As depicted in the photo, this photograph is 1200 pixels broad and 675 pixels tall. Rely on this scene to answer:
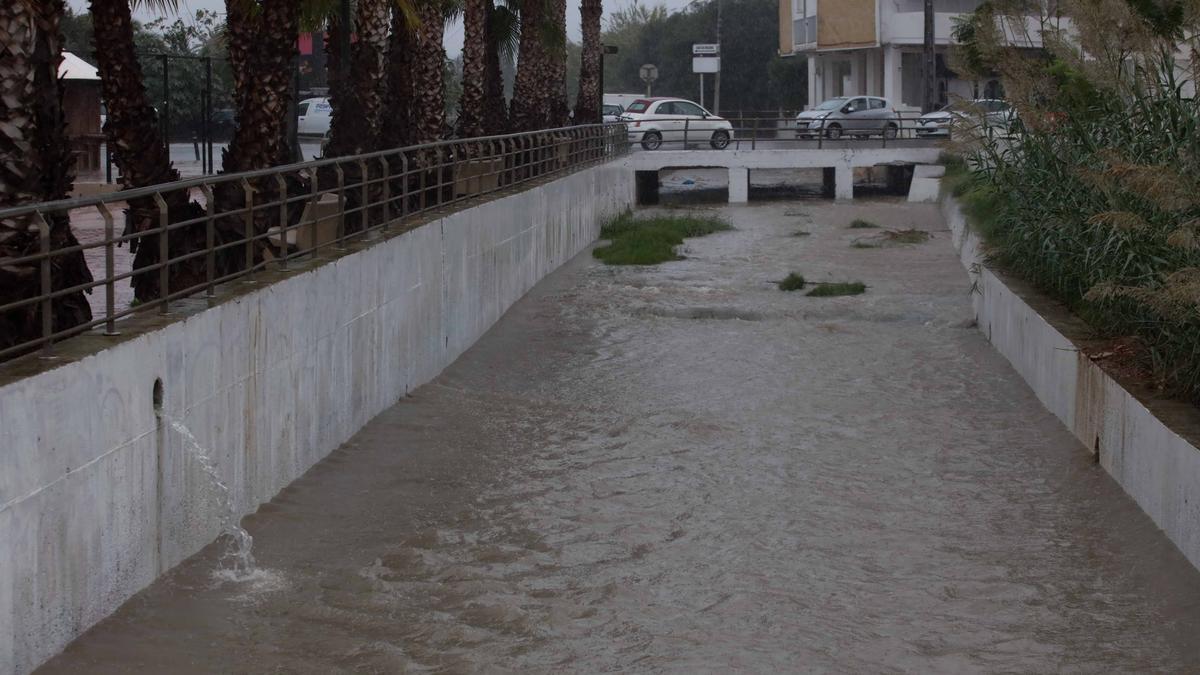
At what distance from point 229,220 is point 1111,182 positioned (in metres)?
6.49

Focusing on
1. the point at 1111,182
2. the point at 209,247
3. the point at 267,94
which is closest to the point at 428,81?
the point at 267,94

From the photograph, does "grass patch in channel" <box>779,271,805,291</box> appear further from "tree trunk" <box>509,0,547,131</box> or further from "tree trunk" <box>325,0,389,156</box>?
"tree trunk" <box>509,0,547,131</box>

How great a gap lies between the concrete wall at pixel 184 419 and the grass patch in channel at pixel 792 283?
30.0 ft

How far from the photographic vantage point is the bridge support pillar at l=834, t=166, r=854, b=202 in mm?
43562

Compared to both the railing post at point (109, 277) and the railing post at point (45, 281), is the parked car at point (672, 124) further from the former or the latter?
the railing post at point (45, 281)

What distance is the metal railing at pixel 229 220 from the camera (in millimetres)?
7750

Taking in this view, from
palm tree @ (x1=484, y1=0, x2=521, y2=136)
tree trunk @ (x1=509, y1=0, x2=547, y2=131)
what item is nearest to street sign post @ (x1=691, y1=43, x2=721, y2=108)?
palm tree @ (x1=484, y1=0, x2=521, y2=136)

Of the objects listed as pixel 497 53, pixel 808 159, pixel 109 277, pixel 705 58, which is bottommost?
pixel 808 159

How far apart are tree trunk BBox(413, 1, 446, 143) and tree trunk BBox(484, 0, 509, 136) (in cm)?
696

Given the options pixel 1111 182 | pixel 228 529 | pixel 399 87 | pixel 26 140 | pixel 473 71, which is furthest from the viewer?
pixel 473 71

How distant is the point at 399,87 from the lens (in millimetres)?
21469

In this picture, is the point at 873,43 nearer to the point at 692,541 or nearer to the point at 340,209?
the point at 340,209

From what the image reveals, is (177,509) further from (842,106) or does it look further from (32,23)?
(842,106)

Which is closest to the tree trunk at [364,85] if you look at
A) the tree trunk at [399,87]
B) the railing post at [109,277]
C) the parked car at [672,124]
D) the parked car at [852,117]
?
the tree trunk at [399,87]
